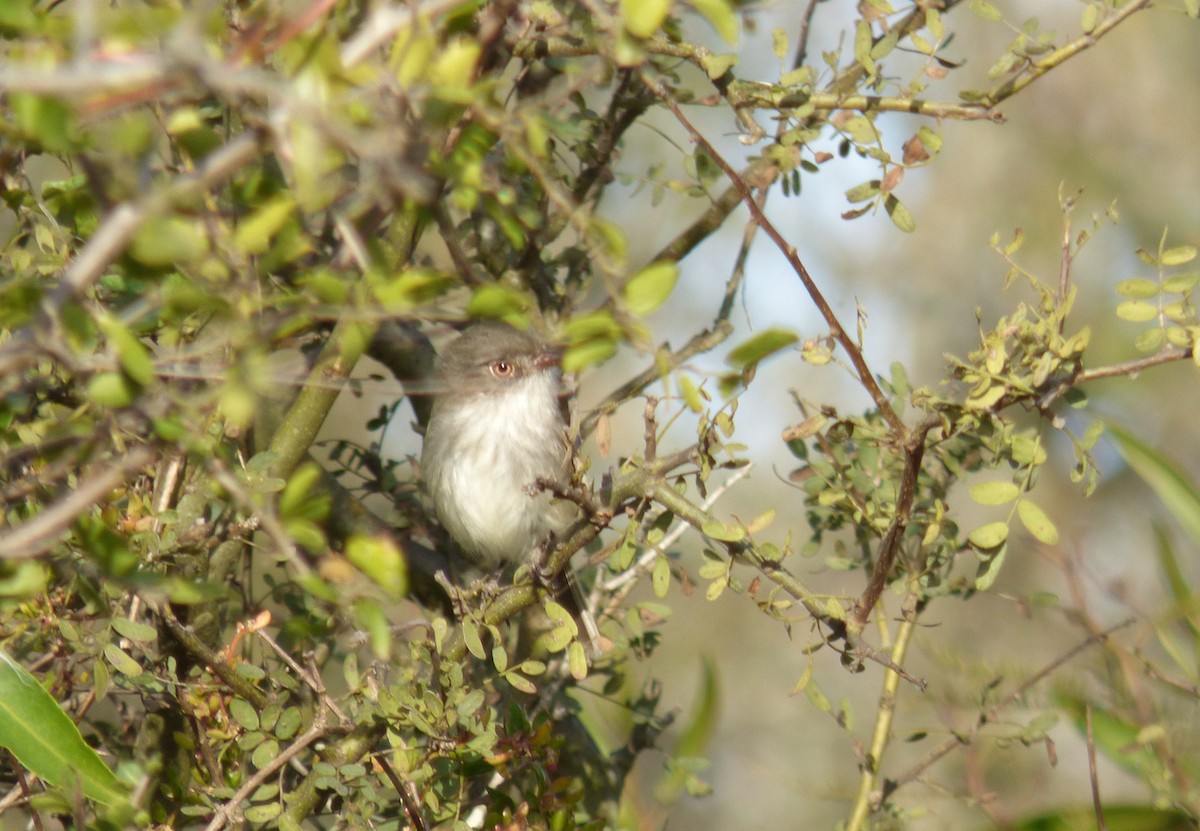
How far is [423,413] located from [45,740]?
6.20 feet

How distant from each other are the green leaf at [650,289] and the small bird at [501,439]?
9.87ft

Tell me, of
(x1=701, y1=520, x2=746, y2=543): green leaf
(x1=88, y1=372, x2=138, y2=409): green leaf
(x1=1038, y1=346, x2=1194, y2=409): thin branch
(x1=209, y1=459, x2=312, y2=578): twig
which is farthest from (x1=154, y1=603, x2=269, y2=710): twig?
(x1=1038, y1=346, x2=1194, y2=409): thin branch

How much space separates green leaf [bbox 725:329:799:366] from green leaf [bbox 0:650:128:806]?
139 cm

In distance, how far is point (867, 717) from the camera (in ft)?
34.9

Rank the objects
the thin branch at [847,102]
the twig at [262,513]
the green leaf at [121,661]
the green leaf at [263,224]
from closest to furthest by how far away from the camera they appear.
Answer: the green leaf at [263,224]
the twig at [262,513]
the green leaf at [121,661]
the thin branch at [847,102]

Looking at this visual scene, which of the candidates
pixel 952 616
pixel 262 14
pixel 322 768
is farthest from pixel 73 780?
pixel 952 616

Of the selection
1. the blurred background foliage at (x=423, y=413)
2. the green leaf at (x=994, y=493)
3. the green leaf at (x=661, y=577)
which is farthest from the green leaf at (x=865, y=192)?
the green leaf at (x=661, y=577)

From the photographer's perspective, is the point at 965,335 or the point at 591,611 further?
the point at 965,335

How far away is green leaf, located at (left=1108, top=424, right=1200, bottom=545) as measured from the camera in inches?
119

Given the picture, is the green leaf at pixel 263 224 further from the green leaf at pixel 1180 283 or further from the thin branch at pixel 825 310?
the green leaf at pixel 1180 283

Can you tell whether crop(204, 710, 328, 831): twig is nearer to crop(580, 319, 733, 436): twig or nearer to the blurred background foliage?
the blurred background foliage

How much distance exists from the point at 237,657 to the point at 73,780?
570 millimetres

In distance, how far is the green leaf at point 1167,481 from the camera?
3.03 metres

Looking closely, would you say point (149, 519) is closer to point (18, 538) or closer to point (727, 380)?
point (18, 538)
